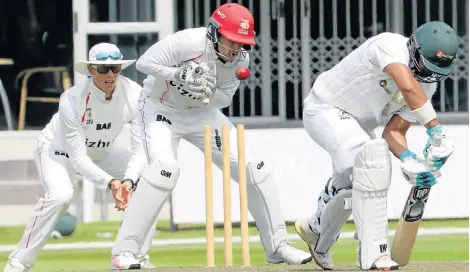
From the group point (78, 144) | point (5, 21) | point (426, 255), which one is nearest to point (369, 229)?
point (78, 144)

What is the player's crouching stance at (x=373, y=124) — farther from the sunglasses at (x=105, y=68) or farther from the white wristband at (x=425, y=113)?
the sunglasses at (x=105, y=68)

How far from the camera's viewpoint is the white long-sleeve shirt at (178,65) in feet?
28.6

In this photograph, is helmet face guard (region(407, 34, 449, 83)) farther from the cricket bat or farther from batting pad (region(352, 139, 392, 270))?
the cricket bat

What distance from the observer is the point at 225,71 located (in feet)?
28.9

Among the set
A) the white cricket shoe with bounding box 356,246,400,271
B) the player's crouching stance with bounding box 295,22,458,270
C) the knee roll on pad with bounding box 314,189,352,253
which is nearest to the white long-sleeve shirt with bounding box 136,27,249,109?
the player's crouching stance with bounding box 295,22,458,270

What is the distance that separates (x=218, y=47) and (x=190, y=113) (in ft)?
1.57

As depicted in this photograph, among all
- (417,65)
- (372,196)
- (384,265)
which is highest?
(417,65)

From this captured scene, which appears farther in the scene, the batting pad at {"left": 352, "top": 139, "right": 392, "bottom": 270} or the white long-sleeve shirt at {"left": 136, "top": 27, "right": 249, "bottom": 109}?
the white long-sleeve shirt at {"left": 136, "top": 27, "right": 249, "bottom": 109}

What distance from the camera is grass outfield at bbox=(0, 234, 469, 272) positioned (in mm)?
10375

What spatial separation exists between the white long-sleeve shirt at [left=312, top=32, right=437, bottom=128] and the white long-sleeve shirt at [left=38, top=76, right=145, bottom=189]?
129cm

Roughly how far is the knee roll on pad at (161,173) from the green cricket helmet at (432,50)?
55.3 inches

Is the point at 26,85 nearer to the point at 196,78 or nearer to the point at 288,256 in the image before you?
A: the point at 288,256

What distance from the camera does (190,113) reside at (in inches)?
353

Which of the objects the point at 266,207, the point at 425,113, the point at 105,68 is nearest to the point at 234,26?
the point at 266,207
